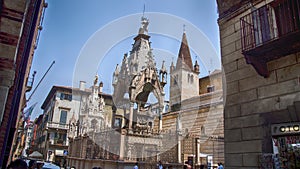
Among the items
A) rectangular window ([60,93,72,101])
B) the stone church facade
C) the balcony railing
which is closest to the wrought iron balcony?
the stone church facade

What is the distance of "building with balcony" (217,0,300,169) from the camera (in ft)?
16.7

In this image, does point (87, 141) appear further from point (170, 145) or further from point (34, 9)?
point (34, 9)

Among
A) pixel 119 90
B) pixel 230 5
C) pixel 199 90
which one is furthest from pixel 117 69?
pixel 199 90

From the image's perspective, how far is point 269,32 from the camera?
5.80 metres

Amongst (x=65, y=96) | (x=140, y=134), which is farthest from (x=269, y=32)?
(x=65, y=96)

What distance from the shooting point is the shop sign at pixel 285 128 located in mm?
4953

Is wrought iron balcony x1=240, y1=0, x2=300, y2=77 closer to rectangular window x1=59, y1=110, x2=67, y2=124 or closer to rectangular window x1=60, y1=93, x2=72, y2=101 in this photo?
rectangular window x1=59, y1=110, x2=67, y2=124

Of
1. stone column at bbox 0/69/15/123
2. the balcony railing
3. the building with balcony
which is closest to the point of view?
stone column at bbox 0/69/15/123

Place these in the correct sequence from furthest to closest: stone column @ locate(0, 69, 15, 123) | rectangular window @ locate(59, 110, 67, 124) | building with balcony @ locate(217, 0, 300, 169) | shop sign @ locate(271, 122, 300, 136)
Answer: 1. rectangular window @ locate(59, 110, 67, 124)
2. building with balcony @ locate(217, 0, 300, 169)
3. shop sign @ locate(271, 122, 300, 136)
4. stone column @ locate(0, 69, 15, 123)

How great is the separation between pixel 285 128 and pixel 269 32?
2.38 metres

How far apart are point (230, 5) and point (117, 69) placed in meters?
14.7

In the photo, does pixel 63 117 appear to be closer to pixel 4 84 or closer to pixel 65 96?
pixel 65 96

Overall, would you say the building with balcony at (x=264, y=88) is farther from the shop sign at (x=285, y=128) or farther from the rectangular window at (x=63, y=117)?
the rectangular window at (x=63, y=117)

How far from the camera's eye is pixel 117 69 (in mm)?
20969
